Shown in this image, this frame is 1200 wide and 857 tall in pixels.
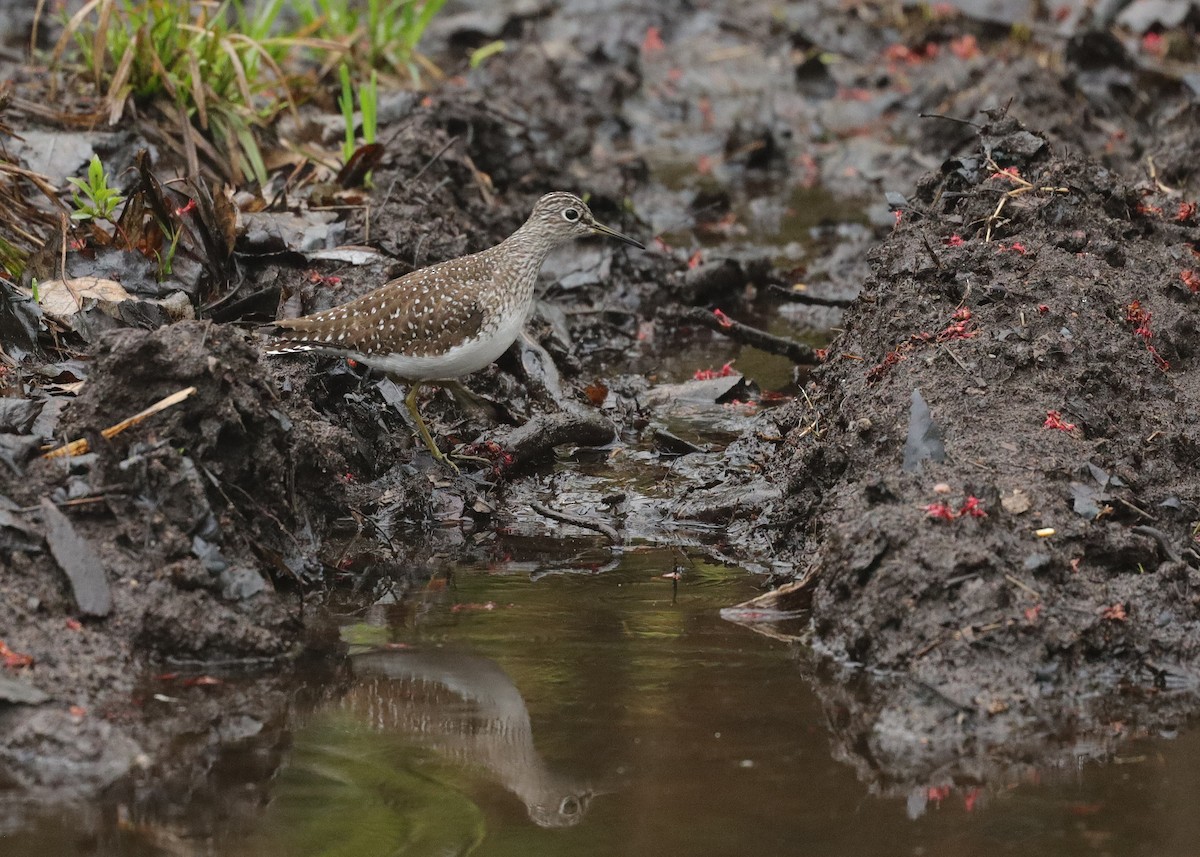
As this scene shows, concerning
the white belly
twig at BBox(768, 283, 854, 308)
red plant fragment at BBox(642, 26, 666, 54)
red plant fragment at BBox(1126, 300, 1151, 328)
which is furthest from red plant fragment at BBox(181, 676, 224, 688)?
red plant fragment at BBox(642, 26, 666, 54)

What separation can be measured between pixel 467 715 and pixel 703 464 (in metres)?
2.97

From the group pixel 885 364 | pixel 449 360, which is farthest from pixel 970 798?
pixel 449 360

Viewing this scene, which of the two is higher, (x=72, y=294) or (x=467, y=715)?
(x=72, y=294)

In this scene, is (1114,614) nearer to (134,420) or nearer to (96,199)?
(134,420)

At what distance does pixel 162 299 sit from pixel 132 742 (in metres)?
3.52

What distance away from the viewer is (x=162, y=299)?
771 centimetres

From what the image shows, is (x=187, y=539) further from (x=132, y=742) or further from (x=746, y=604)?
(x=746, y=604)

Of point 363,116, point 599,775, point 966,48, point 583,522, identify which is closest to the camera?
point 599,775

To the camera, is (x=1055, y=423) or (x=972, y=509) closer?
(x=972, y=509)

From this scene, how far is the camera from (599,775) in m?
4.62

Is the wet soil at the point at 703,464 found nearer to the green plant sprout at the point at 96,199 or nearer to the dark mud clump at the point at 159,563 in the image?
the dark mud clump at the point at 159,563

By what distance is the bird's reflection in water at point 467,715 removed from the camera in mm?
4547

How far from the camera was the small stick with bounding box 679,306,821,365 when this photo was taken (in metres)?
9.04

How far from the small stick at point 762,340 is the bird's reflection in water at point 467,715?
4023 mm
